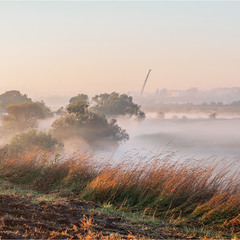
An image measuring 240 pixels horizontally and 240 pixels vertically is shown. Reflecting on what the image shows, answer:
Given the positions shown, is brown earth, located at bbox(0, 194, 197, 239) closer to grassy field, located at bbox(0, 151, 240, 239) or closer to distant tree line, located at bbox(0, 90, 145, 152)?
grassy field, located at bbox(0, 151, 240, 239)

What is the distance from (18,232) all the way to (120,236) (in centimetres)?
142

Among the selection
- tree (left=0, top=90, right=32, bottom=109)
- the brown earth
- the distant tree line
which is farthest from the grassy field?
tree (left=0, top=90, right=32, bottom=109)

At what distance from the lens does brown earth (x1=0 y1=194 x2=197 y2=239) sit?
4.12 meters

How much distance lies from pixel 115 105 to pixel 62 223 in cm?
5864

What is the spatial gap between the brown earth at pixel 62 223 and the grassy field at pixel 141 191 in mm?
36

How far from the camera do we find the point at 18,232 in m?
4.10

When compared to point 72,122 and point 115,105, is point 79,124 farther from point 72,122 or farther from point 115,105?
point 115,105

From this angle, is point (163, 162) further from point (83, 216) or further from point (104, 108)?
point (104, 108)

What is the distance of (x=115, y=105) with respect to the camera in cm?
6306

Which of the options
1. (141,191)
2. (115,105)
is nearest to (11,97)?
(115,105)

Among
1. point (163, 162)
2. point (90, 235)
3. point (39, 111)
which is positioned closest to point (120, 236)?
point (90, 235)

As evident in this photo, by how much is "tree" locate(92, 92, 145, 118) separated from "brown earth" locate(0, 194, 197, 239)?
5747cm

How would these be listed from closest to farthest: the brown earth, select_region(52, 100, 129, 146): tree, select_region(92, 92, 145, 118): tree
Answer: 1. the brown earth
2. select_region(52, 100, 129, 146): tree
3. select_region(92, 92, 145, 118): tree

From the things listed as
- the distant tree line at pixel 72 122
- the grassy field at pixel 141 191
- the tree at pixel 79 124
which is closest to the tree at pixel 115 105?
the distant tree line at pixel 72 122
